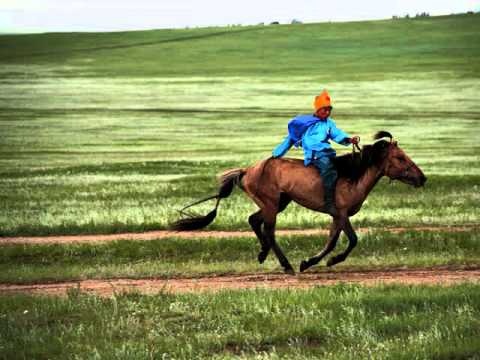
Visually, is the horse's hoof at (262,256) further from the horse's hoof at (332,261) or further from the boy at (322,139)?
the boy at (322,139)

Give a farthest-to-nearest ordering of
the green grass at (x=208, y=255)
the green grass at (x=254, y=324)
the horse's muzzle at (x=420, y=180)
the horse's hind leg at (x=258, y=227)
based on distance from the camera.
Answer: the green grass at (x=208, y=255), the horse's hind leg at (x=258, y=227), the horse's muzzle at (x=420, y=180), the green grass at (x=254, y=324)

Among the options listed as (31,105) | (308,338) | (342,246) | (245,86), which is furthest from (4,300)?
(245,86)

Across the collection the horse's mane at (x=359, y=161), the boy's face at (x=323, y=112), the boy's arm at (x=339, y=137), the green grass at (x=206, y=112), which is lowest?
the green grass at (x=206, y=112)

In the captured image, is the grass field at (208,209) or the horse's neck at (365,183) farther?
the horse's neck at (365,183)

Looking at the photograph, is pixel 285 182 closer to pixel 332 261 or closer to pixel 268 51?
pixel 332 261

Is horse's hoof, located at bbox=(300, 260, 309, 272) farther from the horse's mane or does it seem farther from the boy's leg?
the horse's mane

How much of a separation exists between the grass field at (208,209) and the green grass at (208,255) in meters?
0.04

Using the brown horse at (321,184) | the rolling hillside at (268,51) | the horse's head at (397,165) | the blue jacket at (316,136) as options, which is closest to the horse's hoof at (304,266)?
the brown horse at (321,184)

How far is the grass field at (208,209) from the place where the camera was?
8570 mm

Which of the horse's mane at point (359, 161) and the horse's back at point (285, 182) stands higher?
the horse's mane at point (359, 161)

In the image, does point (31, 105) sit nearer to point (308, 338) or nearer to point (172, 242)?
point (172, 242)

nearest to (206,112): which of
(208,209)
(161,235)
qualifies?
(208,209)

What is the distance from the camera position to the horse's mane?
42.5ft

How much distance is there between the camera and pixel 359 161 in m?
13.0
